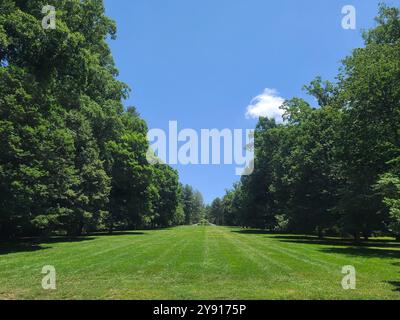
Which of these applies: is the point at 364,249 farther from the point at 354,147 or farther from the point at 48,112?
the point at 48,112

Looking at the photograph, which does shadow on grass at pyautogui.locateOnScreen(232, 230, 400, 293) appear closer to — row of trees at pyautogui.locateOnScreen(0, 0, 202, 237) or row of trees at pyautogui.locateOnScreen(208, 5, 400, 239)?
row of trees at pyautogui.locateOnScreen(208, 5, 400, 239)

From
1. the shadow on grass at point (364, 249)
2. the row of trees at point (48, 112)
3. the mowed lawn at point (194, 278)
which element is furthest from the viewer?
the row of trees at point (48, 112)

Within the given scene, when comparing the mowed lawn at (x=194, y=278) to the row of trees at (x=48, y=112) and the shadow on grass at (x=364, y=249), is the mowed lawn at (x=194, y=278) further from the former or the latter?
the row of trees at (x=48, y=112)

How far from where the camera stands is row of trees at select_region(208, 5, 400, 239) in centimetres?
2716

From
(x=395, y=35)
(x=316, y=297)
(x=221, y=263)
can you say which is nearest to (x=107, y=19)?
(x=395, y=35)

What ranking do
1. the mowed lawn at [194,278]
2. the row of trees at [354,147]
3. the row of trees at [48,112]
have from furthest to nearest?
1. the row of trees at [354,147]
2. the row of trees at [48,112]
3. the mowed lawn at [194,278]

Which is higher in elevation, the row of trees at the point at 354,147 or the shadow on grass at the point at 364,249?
the row of trees at the point at 354,147

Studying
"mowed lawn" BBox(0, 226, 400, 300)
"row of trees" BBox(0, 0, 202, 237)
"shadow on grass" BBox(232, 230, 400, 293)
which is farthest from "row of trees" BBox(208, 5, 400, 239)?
"row of trees" BBox(0, 0, 202, 237)

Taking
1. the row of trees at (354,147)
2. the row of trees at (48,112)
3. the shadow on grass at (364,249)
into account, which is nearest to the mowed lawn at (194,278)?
the shadow on grass at (364,249)

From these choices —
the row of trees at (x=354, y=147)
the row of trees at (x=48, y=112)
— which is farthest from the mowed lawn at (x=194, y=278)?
the row of trees at (x=48, y=112)

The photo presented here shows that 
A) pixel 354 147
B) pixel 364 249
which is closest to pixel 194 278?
pixel 364 249

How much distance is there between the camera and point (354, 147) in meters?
28.8

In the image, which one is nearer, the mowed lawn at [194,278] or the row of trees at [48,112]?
the mowed lawn at [194,278]

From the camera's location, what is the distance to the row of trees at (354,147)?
2716 cm
